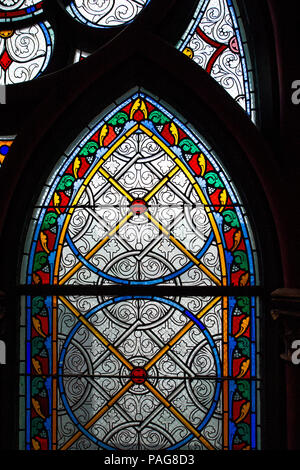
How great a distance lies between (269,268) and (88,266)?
0.92 meters

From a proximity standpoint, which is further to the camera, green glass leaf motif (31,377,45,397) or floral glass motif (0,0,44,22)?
floral glass motif (0,0,44,22)

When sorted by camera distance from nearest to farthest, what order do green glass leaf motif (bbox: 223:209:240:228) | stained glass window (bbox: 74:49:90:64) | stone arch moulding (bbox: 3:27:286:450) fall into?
stone arch moulding (bbox: 3:27:286:450) → green glass leaf motif (bbox: 223:209:240:228) → stained glass window (bbox: 74:49:90:64)

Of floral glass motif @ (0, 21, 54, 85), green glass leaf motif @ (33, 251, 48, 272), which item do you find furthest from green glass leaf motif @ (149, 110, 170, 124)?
green glass leaf motif @ (33, 251, 48, 272)

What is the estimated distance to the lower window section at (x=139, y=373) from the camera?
2.26 m

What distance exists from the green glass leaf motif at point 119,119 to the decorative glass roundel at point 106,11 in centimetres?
47

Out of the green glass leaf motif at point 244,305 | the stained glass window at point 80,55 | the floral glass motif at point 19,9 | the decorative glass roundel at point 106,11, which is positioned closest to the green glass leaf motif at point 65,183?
the stained glass window at point 80,55

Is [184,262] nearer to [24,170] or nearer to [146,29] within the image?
[24,170]

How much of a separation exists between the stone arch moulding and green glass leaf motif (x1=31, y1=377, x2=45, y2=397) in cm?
57

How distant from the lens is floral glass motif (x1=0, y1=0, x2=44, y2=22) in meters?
2.44

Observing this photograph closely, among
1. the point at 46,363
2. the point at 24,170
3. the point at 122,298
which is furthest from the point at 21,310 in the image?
the point at 24,170

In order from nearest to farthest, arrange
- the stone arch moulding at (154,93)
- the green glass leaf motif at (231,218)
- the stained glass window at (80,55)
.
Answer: the stone arch moulding at (154,93) < the green glass leaf motif at (231,218) < the stained glass window at (80,55)

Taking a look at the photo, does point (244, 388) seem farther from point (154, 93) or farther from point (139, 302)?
point (154, 93)

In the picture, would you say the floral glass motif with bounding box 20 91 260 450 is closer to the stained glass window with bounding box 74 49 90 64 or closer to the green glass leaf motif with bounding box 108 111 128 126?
the green glass leaf motif with bounding box 108 111 128 126

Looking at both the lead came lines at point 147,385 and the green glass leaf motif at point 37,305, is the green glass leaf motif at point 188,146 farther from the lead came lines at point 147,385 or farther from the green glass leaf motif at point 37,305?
the green glass leaf motif at point 37,305
